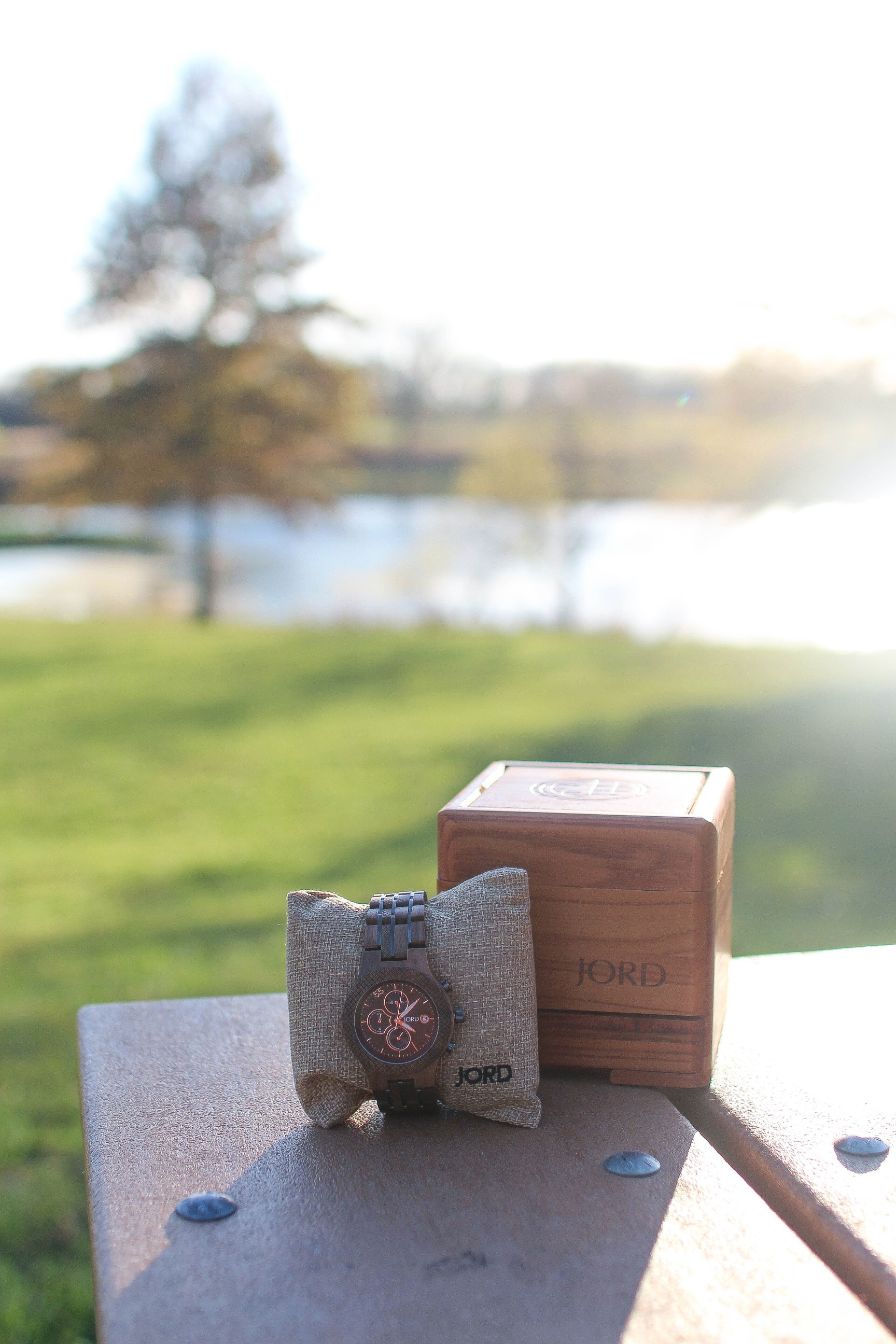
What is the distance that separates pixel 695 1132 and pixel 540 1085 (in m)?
0.20

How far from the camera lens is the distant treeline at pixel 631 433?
305 inches

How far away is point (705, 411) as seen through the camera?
13961 millimetres

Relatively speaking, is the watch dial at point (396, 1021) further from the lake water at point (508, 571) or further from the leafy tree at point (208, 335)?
the leafy tree at point (208, 335)

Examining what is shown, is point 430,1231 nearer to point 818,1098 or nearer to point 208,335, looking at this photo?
point 818,1098

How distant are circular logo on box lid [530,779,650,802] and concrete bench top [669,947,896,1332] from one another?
335 millimetres

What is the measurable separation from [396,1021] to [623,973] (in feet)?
0.94

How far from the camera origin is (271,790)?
6137mm

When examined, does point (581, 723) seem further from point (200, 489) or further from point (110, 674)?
point (200, 489)

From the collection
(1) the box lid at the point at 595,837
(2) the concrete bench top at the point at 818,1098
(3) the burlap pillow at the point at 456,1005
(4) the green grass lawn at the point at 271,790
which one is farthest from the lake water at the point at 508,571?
(3) the burlap pillow at the point at 456,1005

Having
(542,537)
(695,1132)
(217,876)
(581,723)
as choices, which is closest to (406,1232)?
(695,1132)

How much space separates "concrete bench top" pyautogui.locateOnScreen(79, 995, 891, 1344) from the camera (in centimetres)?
92

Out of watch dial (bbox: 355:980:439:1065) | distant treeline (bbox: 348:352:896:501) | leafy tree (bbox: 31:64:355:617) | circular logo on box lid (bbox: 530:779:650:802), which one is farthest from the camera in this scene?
leafy tree (bbox: 31:64:355:617)

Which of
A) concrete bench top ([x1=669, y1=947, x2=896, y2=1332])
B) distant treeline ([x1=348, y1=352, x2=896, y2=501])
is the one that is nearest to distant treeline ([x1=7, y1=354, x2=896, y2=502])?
distant treeline ([x1=348, y1=352, x2=896, y2=501])

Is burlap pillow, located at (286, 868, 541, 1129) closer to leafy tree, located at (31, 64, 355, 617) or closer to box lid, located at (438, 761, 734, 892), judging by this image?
box lid, located at (438, 761, 734, 892)
